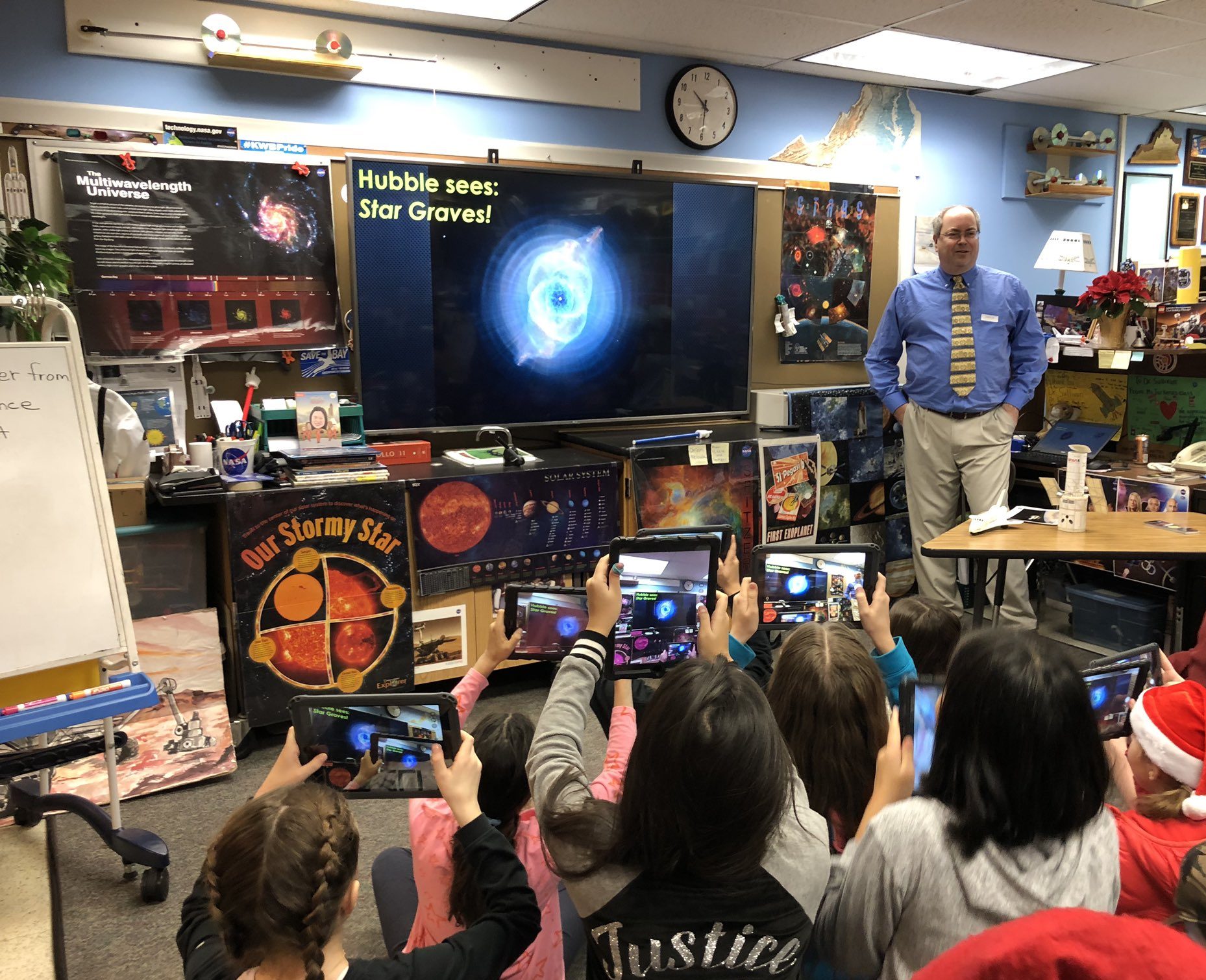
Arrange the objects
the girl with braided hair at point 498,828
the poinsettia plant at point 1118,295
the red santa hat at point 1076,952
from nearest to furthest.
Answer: the red santa hat at point 1076,952 < the girl with braided hair at point 498,828 < the poinsettia plant at point 1118,295

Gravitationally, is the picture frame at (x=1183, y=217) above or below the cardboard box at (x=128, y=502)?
above

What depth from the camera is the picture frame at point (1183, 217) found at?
6.12 metres

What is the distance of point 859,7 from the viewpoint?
3.67 metres

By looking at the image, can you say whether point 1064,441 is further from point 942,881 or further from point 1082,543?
point 942,881

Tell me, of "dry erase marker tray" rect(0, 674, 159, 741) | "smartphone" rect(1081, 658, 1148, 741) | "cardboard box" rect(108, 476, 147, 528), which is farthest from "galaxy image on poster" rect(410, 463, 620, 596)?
"smartphone" rect(1081, 658, 1148, 741)

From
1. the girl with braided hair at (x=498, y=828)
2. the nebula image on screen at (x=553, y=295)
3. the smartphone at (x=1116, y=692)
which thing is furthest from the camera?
the nebula image on screen at (x=553, y=295)

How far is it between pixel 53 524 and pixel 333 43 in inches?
81.5

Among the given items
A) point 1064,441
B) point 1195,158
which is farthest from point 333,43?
point 1195,158

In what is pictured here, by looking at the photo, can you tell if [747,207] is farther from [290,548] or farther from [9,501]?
[9,501]

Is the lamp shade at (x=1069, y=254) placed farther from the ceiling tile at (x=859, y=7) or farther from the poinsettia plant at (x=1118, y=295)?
the ceiling tile at (x=859, y=7)

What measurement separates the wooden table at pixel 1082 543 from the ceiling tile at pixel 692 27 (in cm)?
211

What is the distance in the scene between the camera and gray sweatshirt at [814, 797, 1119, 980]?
3.78 feet

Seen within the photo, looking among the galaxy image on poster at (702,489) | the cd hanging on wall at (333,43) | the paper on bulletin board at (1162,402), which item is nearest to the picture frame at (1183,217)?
the paper on bulletin board at (1162,402)

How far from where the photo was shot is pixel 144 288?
3.23 meters
